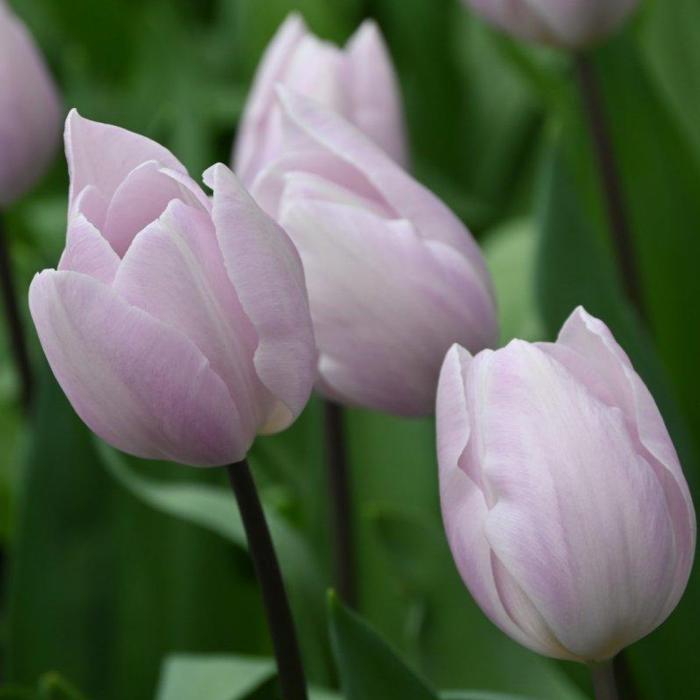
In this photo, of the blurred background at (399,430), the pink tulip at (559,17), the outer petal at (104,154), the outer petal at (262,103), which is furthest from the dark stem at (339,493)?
the outer petal at (104,154)

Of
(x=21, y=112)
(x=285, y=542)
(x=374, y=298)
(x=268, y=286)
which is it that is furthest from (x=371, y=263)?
(x=21, y=112)

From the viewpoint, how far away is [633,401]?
438mm

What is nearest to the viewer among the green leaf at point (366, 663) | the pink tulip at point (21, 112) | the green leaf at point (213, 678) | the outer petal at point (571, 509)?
the outer petal at point (571, 509)

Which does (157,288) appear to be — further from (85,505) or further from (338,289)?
(85,505)

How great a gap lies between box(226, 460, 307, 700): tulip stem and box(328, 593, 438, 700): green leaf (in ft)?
0.12

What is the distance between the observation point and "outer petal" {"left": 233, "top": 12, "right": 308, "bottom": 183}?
729 millimetres

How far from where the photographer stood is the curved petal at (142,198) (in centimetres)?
45

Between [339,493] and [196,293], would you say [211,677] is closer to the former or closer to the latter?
[339,493]

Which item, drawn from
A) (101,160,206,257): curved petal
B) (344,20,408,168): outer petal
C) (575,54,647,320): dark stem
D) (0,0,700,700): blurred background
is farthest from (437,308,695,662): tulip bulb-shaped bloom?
(575,54,647,320): dark stem

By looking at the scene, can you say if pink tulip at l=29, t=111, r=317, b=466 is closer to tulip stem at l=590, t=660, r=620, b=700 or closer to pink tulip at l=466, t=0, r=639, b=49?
tulip stem at l=590, t=660, r=620, b=700

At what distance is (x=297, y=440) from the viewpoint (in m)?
1.06

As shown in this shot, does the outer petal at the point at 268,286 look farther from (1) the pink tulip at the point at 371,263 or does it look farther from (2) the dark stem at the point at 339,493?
(2) the dark stem at the point at 339,493

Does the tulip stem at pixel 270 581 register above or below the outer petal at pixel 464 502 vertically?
below

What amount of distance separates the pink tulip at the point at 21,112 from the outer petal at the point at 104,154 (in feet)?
1.25
